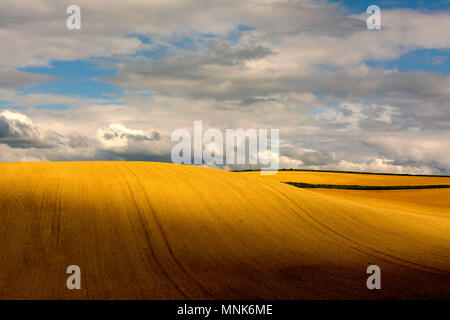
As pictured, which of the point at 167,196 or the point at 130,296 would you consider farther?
the point at 167,196

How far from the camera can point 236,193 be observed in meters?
27.0

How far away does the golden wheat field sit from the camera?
13.9m

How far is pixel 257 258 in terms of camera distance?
698 inches

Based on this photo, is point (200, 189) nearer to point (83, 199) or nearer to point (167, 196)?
point (167, 196)

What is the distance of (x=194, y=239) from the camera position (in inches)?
763

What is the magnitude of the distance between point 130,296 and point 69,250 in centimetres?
526

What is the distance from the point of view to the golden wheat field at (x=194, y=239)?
13.9m

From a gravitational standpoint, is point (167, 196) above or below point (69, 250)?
above
